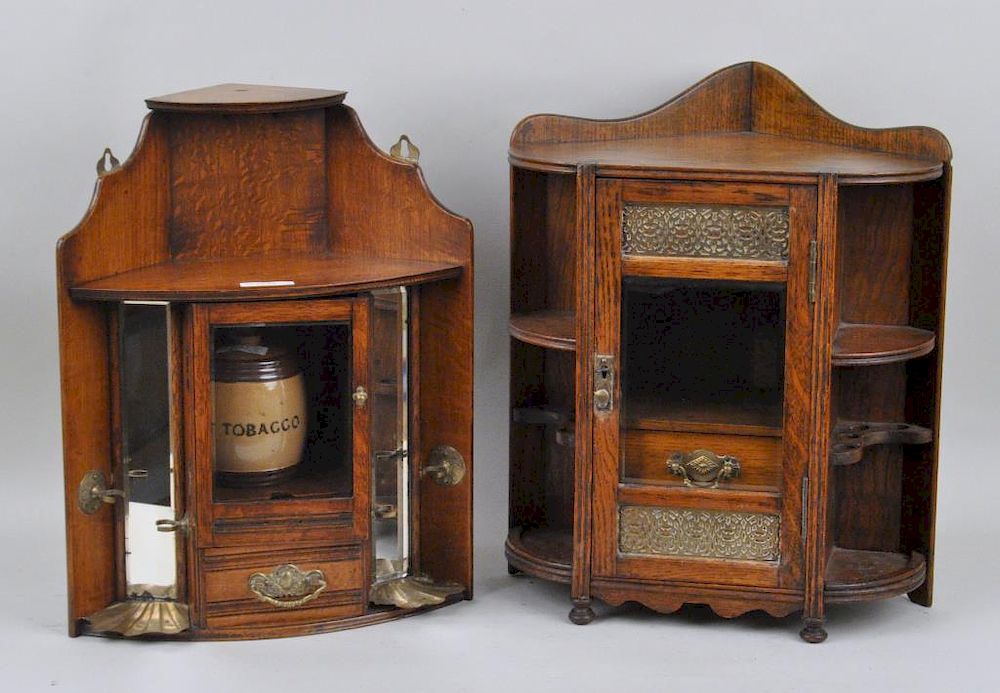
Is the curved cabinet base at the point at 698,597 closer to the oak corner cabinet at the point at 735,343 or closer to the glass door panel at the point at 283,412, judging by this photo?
the oak corner cabinet at the point at 735,343

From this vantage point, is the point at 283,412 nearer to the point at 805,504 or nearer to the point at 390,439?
the point at 390,439

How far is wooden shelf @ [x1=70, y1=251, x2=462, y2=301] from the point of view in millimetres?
3729

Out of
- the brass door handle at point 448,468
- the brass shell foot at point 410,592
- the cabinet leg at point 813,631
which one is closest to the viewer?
the cabinet leg at point 813,631

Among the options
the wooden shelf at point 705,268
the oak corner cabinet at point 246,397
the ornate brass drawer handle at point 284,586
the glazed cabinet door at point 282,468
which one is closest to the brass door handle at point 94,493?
the oak corner cabinet at point 246,397

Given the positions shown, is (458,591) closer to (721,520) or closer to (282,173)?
(721,520)

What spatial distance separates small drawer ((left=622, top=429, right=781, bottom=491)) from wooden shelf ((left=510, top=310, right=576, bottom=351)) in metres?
0.22

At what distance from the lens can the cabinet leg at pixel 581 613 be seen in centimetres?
392

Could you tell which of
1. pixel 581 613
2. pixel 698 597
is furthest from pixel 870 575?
pixel 581 613

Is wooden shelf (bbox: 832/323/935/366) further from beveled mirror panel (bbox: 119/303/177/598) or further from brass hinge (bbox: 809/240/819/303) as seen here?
beveled mirror panel (bbox: 119/303/177/598)

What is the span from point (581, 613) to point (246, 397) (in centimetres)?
77

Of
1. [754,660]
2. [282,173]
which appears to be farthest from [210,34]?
[754,660]

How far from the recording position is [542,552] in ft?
13.4

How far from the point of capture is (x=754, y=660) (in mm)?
3750

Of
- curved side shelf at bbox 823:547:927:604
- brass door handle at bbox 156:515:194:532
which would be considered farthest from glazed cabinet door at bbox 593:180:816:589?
brass door handle at bbox 156:515:194:532
